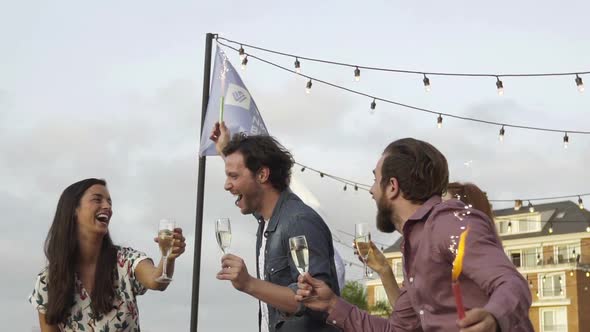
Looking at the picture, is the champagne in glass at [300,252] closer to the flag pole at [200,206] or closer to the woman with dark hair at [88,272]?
the woman with dark hair at [88,272]

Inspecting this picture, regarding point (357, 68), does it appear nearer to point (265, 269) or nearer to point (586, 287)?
point (265, 269)

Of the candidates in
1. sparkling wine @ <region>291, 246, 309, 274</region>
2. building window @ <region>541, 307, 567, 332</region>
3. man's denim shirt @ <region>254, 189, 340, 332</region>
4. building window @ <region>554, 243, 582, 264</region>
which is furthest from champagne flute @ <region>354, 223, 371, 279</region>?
building window @ <region>541, 307, 567, 332</region>

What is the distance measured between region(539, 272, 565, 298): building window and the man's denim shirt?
51214 millimetres

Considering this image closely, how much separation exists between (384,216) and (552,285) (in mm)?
52718

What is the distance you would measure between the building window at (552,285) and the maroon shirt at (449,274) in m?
52.0

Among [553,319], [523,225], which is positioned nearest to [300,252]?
[553,319]

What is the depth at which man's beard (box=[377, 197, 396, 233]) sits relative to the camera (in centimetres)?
405

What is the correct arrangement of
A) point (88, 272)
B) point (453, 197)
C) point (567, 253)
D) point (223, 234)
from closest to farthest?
point (223, 234) < point (453, 197) < point (88, 272) < point (567, 253)

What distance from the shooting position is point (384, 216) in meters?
4.07

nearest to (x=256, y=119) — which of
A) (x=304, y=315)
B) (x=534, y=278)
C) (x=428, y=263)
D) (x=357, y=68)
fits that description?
(x=357, y=68)

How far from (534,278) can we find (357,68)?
44.8 meters

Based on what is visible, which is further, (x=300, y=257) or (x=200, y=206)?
(x=200, y=206)

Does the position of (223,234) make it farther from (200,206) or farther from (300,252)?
(200,206)

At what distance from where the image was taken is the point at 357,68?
12336 millimetres
